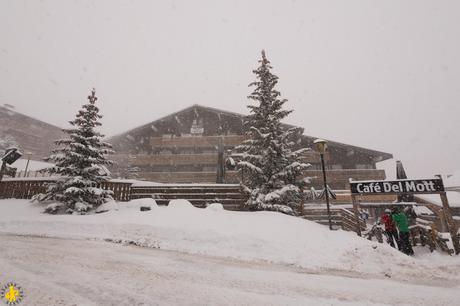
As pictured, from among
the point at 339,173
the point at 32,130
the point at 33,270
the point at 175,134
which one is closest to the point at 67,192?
the point at 33,270

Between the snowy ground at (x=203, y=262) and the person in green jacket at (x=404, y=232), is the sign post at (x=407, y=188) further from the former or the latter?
the snowy ground at (x=203, y=262)

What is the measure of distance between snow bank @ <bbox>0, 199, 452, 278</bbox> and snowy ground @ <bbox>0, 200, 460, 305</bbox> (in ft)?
0.10

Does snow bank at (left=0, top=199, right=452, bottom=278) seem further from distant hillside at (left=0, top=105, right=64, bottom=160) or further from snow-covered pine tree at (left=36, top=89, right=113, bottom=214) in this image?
distant hillside at (left=0, top=105, right=64, bottom=160)

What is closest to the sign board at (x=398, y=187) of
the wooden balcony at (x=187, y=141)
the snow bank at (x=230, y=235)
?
the snow bank at (x=230, y=235)

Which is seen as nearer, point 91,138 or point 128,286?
point 128,286

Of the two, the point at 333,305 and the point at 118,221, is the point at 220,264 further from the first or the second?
the point at 118,221

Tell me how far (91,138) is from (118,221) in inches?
190

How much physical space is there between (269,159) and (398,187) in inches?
214

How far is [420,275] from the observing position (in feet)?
20.0

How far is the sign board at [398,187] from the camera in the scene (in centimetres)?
953

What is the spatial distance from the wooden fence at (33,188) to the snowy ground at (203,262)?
76.8 inches

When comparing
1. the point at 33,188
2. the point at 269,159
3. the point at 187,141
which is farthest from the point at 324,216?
the point at 187,141

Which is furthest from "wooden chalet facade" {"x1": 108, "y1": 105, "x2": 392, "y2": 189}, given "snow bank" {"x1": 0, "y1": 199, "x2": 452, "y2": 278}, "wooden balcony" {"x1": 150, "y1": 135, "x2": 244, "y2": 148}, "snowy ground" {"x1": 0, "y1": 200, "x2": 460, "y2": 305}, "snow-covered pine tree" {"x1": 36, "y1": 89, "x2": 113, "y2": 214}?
"snowy ground" {"x1": 0, "y1": 200, "x2": 460, "y2": 305}

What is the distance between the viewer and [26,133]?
39656 mm
